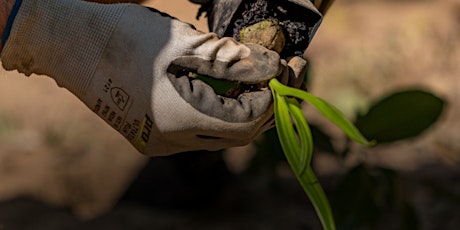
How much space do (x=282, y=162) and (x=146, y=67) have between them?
97 centimetres

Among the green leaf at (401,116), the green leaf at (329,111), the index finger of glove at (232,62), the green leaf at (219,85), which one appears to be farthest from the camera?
the green leaf at (401,116)

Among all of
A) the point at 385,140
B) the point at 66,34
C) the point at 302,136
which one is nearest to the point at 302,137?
the point at 302,136

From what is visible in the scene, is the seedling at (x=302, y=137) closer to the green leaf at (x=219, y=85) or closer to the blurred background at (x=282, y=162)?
the green leaf at (x=219, y=85)

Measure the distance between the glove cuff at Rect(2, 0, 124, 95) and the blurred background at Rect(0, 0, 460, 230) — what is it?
0.84 metres

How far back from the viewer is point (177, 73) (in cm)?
139

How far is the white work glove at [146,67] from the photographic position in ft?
4.46

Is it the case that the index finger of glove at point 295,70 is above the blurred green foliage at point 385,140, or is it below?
above

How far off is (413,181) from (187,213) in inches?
27.7

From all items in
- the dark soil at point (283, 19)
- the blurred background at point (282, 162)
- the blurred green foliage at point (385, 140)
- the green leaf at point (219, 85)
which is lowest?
the blurred background at point (282, 162)

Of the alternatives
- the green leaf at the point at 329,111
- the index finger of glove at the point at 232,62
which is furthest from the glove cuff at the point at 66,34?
the green leaf at the point at 329,111

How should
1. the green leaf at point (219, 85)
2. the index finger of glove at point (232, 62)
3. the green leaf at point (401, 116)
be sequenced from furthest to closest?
the green leaf at point (401, 116), the green leaf at point (219, 85), the index finger of glove at point (232, 62)

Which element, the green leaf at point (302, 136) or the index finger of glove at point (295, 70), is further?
the index finger of glove at point (295, 70)

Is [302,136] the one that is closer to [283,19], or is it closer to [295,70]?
[295,70]

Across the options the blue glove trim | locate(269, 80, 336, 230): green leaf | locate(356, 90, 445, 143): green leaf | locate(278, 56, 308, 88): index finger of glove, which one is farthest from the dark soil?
locate(356, 90, 445, 143): green leaf
